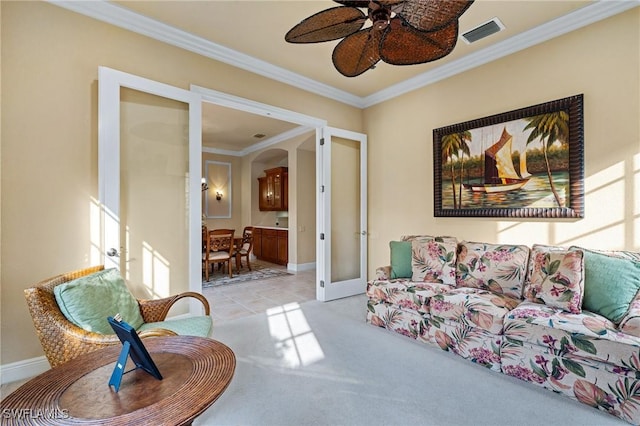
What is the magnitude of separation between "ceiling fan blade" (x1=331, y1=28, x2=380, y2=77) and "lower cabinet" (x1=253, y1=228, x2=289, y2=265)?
17.6 ft

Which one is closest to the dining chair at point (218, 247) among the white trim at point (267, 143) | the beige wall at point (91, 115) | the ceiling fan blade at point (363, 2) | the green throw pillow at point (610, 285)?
the white trim at point (267, 143)

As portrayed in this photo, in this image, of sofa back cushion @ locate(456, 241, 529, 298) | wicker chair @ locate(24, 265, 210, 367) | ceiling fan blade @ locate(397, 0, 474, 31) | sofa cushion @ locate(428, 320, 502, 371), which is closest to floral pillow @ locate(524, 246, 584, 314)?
sofa back cushion @ locate(456, 241, 529, 298)

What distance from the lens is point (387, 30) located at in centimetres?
179

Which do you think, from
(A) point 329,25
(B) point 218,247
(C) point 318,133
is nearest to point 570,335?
(A) point 329,25

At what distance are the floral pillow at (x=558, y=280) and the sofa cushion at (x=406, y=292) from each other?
0.71 meters

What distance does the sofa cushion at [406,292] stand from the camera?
284cm

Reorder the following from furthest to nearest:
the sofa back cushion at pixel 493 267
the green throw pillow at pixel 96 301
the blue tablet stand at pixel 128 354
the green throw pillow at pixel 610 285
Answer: the sofa back cushion at pixel 493 267, the green throw pillow at pixel 610 285, the green throw pillow at pixel 96 301, the blue tablet stand at pixel 128 354

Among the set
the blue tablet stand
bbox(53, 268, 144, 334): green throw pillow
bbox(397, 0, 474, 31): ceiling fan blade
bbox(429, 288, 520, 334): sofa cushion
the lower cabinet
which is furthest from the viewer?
the lower cabinet

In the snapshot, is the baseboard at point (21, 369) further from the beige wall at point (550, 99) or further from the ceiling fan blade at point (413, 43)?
the beige wall at point (550, 99)

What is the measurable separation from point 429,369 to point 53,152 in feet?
11.5

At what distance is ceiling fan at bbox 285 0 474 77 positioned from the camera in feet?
4.96

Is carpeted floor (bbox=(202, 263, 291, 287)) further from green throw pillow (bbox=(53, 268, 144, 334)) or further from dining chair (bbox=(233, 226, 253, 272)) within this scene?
green throw pillow (bbox=(53, 268, 144, 334))

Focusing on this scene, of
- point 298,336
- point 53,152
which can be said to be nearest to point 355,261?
point 298,336

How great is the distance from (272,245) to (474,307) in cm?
580
